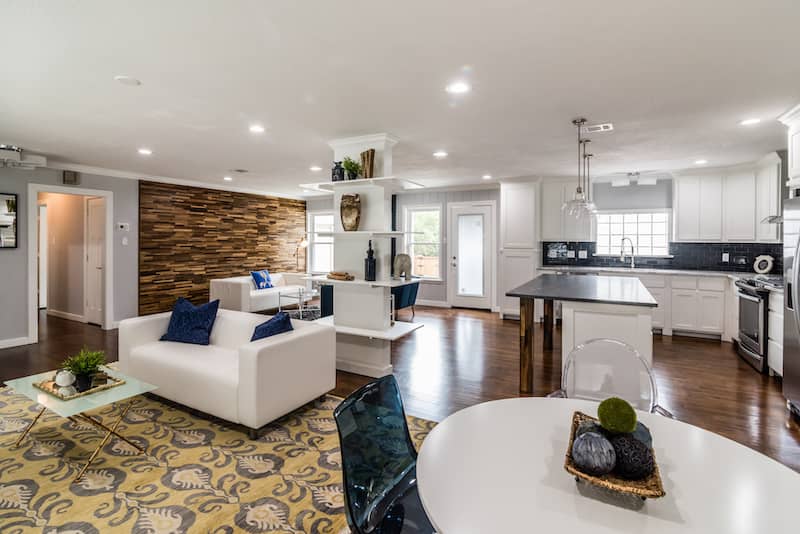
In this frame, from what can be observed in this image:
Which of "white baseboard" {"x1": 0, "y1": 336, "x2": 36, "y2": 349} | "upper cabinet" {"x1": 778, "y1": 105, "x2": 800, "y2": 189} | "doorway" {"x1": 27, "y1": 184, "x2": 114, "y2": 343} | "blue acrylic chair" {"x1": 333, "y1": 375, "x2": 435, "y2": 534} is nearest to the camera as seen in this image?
"blue acrylic chair" {"x1": 333, "y1": 375, "x2": 435, "y2": 534}

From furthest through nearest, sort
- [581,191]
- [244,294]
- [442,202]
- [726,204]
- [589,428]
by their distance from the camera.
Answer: [442,202]
[244,294]
[726,204]
[581,191]
[589,428]

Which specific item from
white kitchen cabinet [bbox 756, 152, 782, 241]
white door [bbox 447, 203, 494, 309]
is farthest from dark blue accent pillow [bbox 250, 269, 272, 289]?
white kitchen cabinet [bbox 756, 152, 782, 241]

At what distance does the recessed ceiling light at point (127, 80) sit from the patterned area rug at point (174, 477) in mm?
2367

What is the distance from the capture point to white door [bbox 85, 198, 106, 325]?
6.13m

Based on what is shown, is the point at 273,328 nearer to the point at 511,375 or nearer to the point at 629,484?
the point at 511,375

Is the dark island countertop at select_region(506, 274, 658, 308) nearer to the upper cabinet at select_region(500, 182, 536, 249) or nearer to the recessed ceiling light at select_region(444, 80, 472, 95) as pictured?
the recessed ceiling light at select_region(444, 80, 472, 95)

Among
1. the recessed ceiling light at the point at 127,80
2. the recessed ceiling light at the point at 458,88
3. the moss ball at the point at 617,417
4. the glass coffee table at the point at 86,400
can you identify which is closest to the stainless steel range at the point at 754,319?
the recessed ceiling light at the point at 458,88

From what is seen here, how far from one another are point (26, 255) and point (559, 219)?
757 centimetres

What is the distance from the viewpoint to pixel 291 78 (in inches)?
102

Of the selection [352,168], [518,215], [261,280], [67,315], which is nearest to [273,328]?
[352,168]

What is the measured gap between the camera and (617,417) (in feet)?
3.21

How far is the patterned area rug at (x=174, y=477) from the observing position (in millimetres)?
1932

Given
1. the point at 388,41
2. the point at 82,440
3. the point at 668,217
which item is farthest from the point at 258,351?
the point at 668,217

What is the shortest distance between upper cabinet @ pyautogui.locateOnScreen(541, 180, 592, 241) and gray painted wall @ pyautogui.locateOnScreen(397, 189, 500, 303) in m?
1.03
